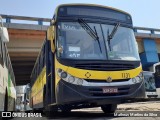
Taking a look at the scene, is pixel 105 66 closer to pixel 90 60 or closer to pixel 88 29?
pixel 90 60

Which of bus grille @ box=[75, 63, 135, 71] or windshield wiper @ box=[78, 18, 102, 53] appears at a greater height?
windshield wiper @ box=[78, 18, 102, 53]

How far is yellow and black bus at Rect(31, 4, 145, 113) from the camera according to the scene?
6.98 m

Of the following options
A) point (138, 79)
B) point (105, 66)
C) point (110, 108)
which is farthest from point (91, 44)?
point (110, 108)

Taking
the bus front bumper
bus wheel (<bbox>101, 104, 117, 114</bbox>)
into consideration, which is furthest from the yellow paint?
bus wheel (<bbox>101, 104, 117, 114</bbox>)

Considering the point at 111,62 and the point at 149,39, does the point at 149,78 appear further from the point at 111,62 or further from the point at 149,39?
the point at 111,62

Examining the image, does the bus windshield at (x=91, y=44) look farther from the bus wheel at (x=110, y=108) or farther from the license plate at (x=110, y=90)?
the bus wheel at (x=110, y=108)

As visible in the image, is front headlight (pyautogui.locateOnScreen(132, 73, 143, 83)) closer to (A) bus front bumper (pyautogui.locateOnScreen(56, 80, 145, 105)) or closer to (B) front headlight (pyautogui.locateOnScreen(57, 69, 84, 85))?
(A) bus front bumper (pyautogui.locateOnScreen(56, 80, 145, 105))

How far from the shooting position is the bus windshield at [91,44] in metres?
7.38

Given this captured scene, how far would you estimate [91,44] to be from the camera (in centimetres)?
760

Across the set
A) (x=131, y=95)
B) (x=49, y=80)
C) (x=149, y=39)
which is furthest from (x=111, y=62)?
(x=149, y=39)

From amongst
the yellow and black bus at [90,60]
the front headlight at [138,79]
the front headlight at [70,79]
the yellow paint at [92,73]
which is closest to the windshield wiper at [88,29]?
the yellow and black bus at [90,60]

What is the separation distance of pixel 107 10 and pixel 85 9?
75cm

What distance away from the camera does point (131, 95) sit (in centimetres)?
734

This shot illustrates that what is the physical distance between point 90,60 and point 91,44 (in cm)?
58
